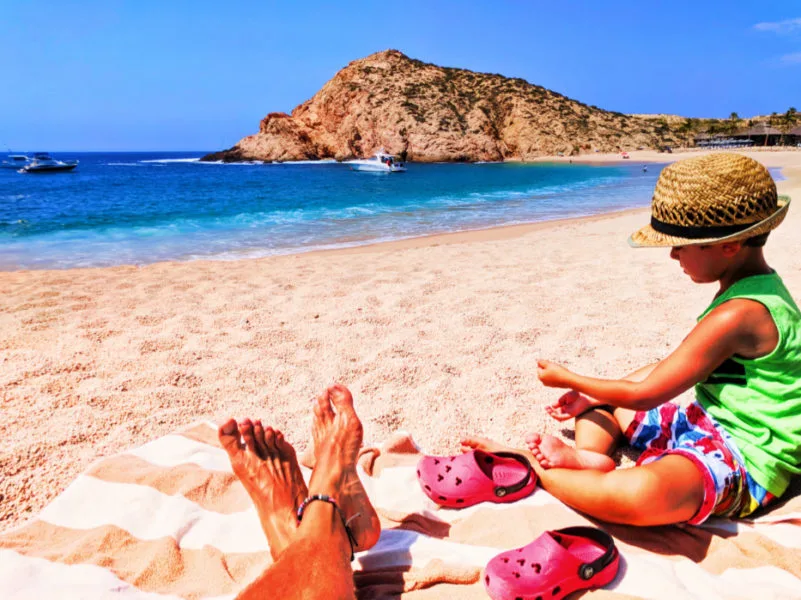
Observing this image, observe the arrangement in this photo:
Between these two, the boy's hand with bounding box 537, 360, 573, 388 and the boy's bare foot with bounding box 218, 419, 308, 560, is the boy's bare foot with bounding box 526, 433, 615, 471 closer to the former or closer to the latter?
the boy's hand with bounding box 537, 360, 573, 388

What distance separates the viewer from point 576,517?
70.8 inches

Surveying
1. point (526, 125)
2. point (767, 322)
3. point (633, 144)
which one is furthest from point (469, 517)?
point (633, 144)

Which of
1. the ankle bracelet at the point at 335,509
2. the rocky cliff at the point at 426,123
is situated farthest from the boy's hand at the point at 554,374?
the rocky cliff at the point at 426,123

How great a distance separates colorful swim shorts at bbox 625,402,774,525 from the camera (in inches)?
63.5

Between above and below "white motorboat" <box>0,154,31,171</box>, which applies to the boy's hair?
below

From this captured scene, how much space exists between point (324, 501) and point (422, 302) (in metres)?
2.82

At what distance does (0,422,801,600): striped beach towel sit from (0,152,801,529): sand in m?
0.35

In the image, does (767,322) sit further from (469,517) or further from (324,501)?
(324,501)

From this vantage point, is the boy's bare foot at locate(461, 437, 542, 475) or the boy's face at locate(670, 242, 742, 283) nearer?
the boy's face at locate(670, 242, 742, 283)

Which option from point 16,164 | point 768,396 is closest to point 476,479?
point 768,396

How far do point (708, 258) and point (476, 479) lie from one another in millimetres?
1082

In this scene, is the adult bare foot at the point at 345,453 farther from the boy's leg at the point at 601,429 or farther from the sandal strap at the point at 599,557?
the boy's leg at the point at 601,429

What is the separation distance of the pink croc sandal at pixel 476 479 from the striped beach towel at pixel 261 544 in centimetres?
4

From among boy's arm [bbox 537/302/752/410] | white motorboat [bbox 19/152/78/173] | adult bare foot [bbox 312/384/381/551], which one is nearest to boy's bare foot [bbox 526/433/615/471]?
boy's arm [bbox 537/302/752/410]
